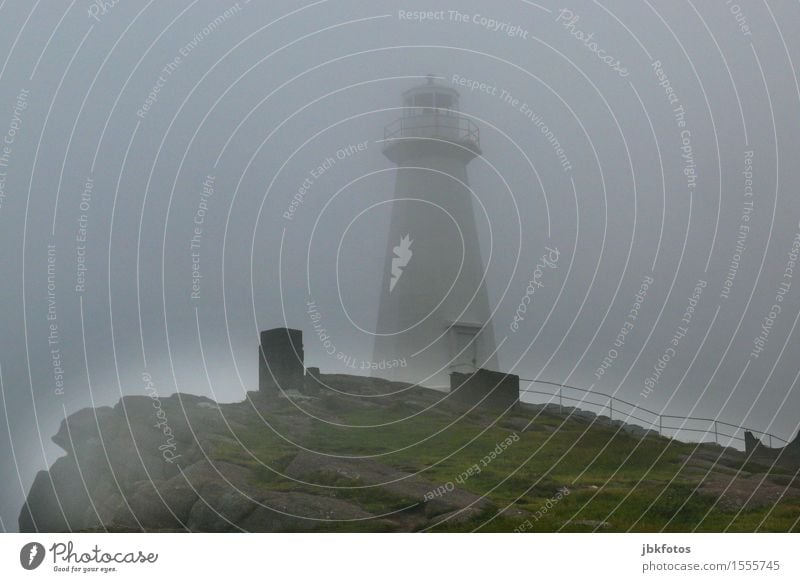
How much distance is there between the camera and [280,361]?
15531 millimetres

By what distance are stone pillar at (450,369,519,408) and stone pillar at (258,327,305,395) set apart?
2437 mm

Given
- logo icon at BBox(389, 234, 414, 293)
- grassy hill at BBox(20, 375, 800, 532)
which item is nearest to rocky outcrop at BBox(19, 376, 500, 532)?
grassy hill at BBox(20, 375, 800, 532)

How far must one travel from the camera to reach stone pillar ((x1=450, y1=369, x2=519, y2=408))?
16.0 metres

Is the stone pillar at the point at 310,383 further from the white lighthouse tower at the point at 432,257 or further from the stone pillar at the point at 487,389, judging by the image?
the stone pillar at the point at 487,389

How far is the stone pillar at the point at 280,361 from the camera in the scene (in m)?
15.5

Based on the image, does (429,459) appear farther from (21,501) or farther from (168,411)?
(21,501)

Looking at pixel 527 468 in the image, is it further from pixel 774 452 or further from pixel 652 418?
pixel 774 452

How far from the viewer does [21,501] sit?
48.2 ft

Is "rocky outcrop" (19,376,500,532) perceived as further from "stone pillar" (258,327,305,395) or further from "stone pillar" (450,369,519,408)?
"stone pillar" (450,369,519,408)
